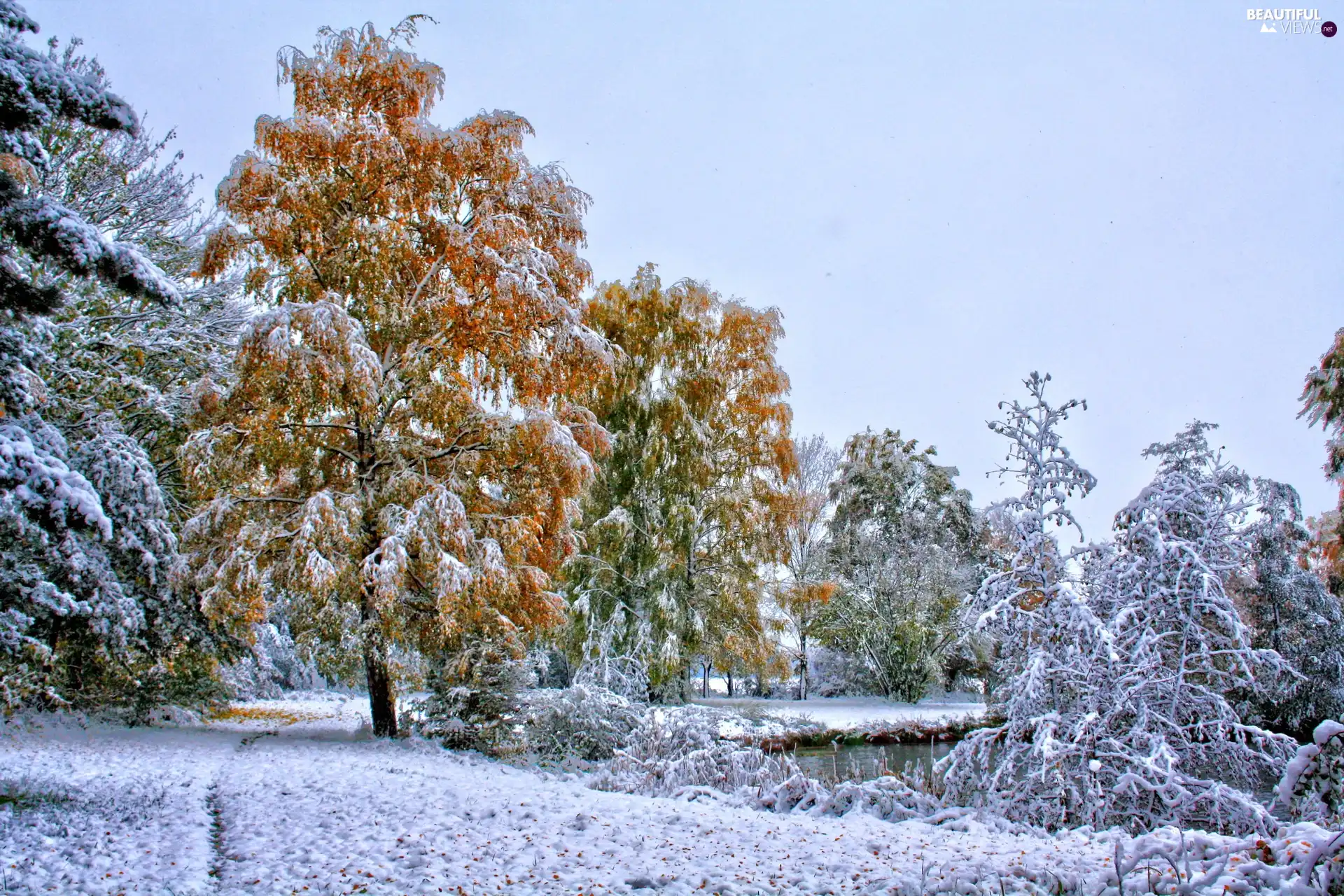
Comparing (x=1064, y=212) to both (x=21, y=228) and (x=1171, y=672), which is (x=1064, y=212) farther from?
(x=21, y=228)

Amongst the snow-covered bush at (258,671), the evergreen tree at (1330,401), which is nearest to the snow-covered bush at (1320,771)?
the snow-covered bush at (258,671)

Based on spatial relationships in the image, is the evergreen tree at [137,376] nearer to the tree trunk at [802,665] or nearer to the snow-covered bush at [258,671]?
the snow-covered bush at [258,671]

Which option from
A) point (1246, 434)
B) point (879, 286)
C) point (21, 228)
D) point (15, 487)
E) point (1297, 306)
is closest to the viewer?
point (21, 228)

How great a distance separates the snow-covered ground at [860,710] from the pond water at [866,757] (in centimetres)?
63

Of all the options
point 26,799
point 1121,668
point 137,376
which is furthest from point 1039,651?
point 137,376

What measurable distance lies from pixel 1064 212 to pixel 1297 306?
4.20 m

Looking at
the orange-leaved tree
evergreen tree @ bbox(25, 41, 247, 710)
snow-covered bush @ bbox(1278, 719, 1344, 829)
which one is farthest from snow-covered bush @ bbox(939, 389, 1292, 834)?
evergreen tree @ bbox(25, 41, 247, 710)

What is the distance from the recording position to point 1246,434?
12094 millimetres

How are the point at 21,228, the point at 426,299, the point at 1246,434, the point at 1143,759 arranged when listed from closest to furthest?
1. the point at 21,228
2. the point at 1143,759
3. the point at 426,299
4. the point at 1246,434

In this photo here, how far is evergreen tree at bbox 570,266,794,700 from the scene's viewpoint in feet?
49.4

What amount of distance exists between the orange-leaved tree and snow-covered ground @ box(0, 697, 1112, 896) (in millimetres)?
2072

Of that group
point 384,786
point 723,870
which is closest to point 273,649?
point 384,786

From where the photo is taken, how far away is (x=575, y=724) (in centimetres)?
1035

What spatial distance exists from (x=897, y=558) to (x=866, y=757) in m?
8.48
